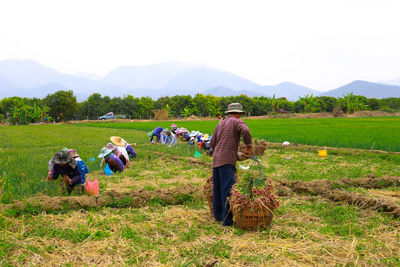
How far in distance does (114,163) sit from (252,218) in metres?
5.22

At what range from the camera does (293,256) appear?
3.54 metres

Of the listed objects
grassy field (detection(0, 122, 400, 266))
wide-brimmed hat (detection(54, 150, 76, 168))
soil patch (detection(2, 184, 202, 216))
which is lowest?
grassy field (detection(0, 122, 400, 266))

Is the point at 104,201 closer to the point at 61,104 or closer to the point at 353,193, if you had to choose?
the point at 353,193

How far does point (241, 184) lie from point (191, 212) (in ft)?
4.12

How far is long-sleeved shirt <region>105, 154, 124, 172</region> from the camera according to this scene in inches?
332

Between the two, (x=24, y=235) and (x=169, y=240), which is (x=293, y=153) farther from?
(x=24, y=235)

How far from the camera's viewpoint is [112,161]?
332 inches

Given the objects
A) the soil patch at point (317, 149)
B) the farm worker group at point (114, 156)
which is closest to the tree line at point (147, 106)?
the soil patch at point (317, 149)

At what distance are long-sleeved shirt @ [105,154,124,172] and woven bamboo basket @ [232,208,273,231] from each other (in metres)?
4.97

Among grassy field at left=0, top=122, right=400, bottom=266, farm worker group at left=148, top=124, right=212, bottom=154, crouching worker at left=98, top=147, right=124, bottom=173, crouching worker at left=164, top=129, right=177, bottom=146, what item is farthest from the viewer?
crouching worker at left=164, top=129, right=177, bottom=146

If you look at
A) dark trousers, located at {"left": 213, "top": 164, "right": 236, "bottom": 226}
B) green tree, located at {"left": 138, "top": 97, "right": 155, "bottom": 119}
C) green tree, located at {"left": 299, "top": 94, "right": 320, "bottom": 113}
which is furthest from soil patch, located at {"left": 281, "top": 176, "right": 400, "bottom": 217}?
green tree, located at {"left": 299, "top": 94, "right": 320, "bottom": 113}

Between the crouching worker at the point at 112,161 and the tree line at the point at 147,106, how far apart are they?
168 ft

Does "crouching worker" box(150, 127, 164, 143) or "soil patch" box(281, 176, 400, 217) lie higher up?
"crouching worker" box(150, 127, 164, 143)

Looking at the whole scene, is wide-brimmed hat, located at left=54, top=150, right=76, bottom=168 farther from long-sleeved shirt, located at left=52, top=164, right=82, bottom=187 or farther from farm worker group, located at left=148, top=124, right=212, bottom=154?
farm worker group, located at left=148, top=124, right=212, bottom=154
